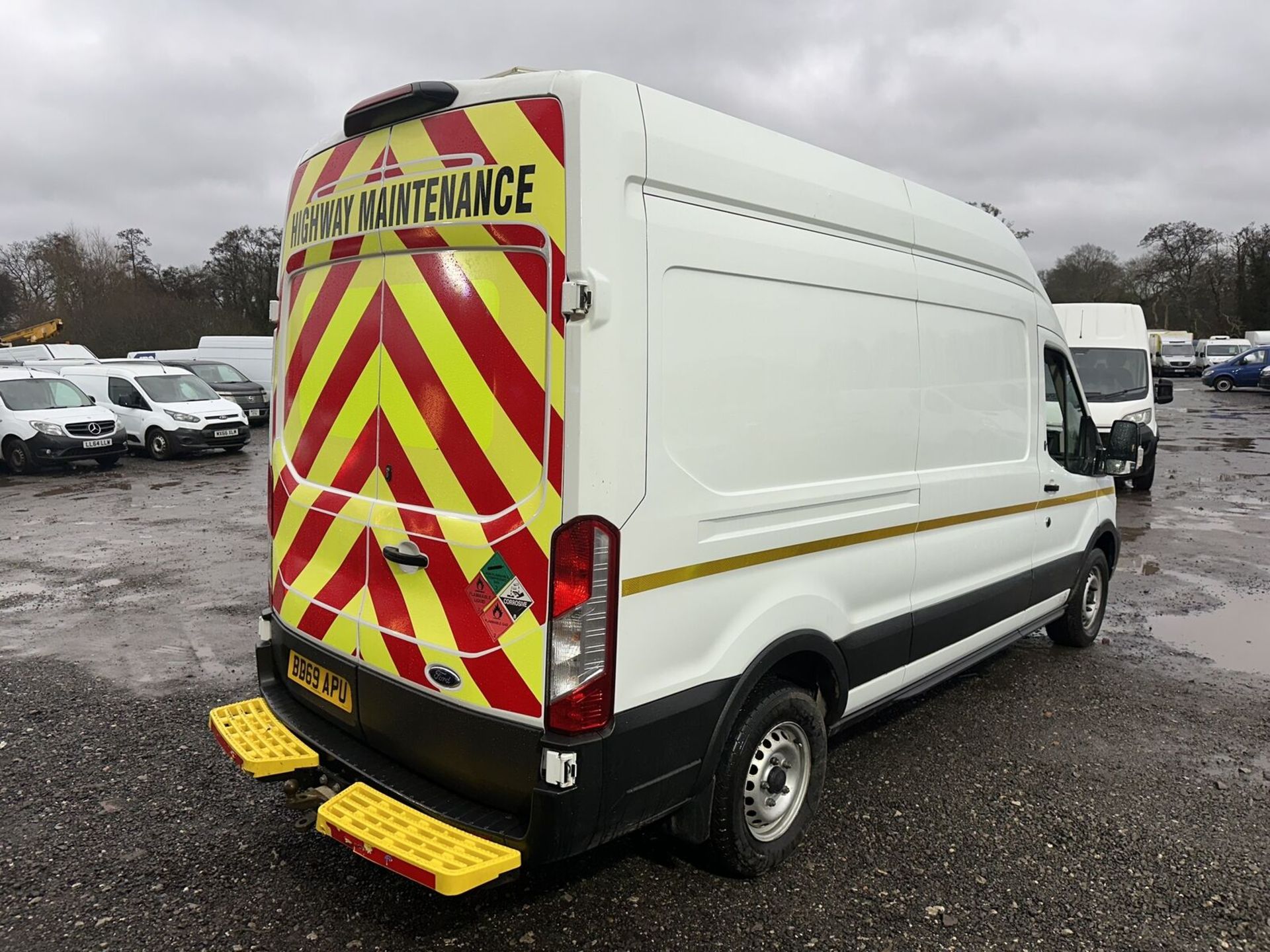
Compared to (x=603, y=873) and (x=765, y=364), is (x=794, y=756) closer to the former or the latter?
(x=603, y=873)

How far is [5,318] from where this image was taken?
47.9m

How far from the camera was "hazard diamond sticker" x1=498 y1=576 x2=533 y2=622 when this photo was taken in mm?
2648

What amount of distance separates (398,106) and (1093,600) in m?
5.39

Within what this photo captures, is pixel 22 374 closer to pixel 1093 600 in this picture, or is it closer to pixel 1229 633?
pixel 1093 600

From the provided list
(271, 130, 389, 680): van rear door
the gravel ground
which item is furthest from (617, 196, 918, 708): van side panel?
(271, 130, 389, 680): van rear door

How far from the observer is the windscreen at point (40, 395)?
52.0ft

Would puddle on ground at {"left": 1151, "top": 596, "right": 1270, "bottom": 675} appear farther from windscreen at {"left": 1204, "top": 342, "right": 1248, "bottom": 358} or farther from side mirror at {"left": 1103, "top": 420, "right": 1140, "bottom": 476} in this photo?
windscreen at {"left": 1204, "top": 342, "right": 1248, "bottom": 358}

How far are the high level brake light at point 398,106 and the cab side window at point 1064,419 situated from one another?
3745 millimetres

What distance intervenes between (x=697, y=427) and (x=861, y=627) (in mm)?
1332

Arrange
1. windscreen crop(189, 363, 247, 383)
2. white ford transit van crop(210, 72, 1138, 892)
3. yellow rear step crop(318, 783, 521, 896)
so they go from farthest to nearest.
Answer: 1. windscreen crop(189, 363, 247, 383)
2. white ford transit van crop(210, 72, 1138, 892)
3. yellow rear step crop(318, 783, 521, 896)

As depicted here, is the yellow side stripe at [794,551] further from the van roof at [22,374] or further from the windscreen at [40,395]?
the van roof at [22,374]

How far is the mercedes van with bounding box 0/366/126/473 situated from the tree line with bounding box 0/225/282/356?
28729 mm

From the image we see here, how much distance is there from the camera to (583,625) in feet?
8.50

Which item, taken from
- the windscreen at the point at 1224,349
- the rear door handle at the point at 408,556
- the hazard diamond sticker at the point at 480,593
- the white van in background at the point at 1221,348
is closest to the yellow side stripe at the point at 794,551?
the hazard diamond sticker at the point at 480,593
